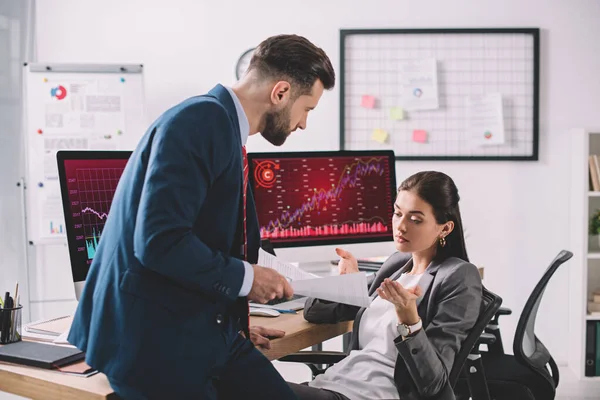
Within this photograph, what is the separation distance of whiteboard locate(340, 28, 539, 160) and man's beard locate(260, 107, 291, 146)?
249cm

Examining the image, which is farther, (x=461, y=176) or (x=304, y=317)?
(x=461, y=176)

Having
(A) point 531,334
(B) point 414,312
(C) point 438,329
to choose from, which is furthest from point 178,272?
(A) point 531,334

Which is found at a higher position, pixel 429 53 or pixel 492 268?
pixel 429 53

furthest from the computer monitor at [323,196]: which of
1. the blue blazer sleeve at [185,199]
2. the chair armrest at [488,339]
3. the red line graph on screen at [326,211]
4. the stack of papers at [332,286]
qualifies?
the blue blazer sleeve at [185,199]

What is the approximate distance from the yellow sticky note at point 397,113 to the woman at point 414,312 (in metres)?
2.02

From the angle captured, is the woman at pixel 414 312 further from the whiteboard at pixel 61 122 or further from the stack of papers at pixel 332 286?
the whiteboard at pixel 61 122

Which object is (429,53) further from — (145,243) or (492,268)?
(145,243)

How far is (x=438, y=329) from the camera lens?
64.1 inches

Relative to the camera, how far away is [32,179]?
358 cm

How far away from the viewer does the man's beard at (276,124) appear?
4.74 feet

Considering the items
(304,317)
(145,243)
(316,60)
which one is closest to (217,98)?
(316,60)

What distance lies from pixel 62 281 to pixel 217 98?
9.86 ft

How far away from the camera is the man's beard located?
1.45 meters

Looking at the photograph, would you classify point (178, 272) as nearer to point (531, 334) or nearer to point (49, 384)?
point (49, 384)
